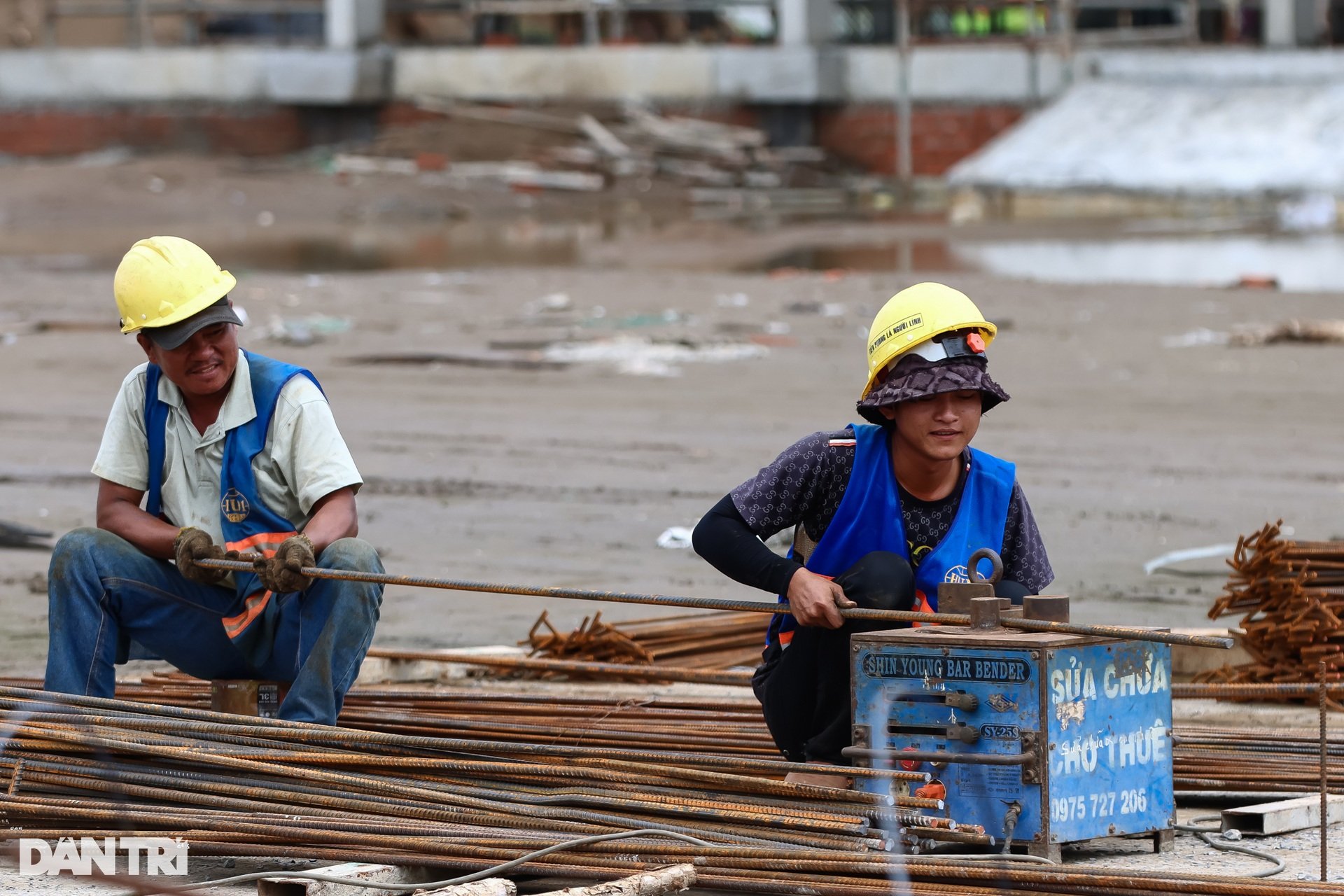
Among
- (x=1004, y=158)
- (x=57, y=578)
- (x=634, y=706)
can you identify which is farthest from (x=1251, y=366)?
(x=1004, y=158)

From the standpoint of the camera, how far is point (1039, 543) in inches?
175

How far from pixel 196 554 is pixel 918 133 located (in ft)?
85.2

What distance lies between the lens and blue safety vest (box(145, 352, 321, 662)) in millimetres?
4816

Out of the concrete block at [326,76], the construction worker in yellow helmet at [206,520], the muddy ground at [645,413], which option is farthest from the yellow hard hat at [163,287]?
the concrete block at [326,76]

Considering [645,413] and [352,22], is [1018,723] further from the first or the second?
[352,22]

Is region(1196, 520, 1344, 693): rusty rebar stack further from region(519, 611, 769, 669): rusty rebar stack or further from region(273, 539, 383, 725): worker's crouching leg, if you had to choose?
region(273, 539, 383, 725): worker's crouching leg

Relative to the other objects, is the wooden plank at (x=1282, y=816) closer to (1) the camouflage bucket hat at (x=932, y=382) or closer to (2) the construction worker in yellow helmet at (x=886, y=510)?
(2) the construction worker in yellow helmet at (x=886, y=510)

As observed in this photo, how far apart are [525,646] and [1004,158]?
22617 mm

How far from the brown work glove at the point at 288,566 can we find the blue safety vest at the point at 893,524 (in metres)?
1.14

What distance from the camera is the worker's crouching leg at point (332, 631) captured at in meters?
4.64

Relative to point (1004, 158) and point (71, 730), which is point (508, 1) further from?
point (71, 730)

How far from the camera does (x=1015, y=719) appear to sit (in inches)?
153

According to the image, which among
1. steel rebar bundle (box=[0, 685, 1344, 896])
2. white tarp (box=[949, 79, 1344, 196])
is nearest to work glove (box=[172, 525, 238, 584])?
steel rebar bundle (box=[0, 685, 1344, 896])

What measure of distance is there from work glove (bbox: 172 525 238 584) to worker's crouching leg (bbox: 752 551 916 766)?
1.32 meters
